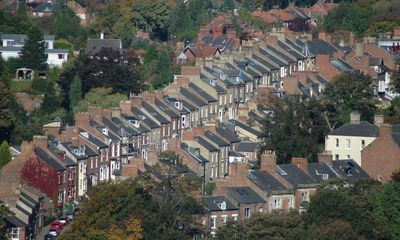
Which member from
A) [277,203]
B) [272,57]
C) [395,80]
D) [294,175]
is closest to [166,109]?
[294,175]

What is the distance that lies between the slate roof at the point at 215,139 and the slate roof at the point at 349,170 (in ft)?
19.6

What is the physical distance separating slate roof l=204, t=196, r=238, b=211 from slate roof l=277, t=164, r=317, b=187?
521 centimetres

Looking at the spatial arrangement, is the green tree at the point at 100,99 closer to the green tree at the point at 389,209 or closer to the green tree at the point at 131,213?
the green tree at the point at 389,209

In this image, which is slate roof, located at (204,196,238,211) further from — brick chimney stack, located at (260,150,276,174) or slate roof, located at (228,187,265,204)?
brick chimney stack, located at (260,150,276,174)

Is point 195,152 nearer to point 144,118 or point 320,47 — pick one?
point 144,118

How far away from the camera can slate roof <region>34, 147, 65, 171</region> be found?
92.8m

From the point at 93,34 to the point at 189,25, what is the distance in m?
9.20

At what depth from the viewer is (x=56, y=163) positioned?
93625 mm

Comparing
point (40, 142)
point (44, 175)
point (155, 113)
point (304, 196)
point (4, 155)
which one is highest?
point (155, 113)

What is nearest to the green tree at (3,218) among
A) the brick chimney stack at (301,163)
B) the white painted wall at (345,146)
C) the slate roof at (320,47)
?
the brick chimney stack at (301,163)

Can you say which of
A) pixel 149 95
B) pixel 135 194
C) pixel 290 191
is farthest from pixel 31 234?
pixel 149 95

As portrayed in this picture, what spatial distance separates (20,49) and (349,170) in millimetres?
37641

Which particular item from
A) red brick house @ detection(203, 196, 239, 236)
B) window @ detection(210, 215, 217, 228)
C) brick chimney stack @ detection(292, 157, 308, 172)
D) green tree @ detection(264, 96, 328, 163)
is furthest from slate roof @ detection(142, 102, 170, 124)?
window @ detection(210, 215, 217, 228)

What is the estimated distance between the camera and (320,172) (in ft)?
312
